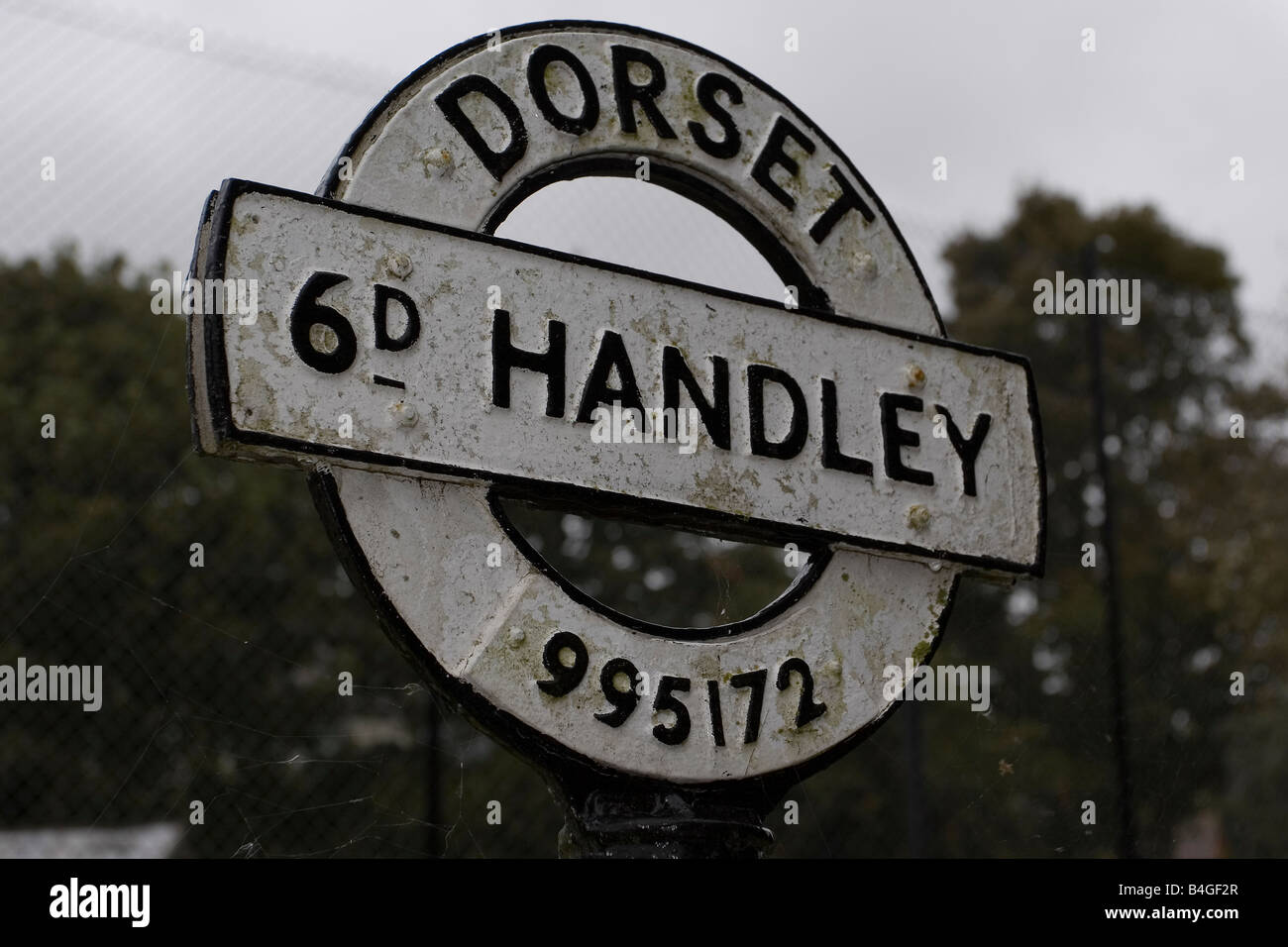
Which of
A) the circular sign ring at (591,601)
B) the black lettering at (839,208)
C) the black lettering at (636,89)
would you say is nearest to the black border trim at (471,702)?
the circular sign ring at (591,601)

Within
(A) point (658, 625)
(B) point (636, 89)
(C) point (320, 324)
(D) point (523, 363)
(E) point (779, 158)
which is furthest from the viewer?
(E) point (779, 158)

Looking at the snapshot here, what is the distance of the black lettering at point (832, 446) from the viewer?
6.61 ft

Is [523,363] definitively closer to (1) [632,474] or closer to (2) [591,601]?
(1) [632,474]

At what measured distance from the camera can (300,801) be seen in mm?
7266

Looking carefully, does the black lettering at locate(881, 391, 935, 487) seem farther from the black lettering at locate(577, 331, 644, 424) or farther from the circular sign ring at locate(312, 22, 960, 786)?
the black lettering at locate(577, 331, 644, 424)

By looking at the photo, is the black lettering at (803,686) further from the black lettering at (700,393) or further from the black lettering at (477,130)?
the black lettering at (477,130)

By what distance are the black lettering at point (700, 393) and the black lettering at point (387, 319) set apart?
34 centimetres

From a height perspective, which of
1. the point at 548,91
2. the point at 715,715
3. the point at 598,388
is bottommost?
the point at 715,715

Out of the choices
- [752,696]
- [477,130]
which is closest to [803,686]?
[752,696]

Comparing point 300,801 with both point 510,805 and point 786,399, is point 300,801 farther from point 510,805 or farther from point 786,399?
point 786,399

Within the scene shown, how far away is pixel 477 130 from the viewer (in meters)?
1.88

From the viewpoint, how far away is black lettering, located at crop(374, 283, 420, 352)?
1.73m

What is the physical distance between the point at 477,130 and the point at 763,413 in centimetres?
53

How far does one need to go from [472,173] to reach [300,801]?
595 centimetres
